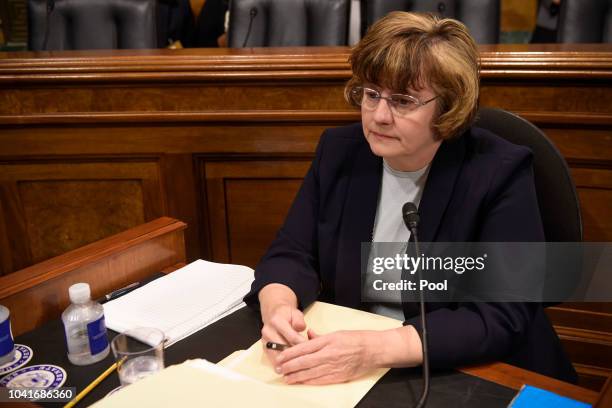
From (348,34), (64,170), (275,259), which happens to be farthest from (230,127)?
(348,34)

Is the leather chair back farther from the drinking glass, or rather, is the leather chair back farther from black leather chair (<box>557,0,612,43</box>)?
black leather chair (<box>557,0,612,43</box>)

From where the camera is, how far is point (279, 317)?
914 mm

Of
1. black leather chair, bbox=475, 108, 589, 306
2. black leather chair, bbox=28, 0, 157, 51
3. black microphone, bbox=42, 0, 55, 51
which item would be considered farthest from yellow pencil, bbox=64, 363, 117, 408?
black microphone, bbox=42, 0, 55, 51

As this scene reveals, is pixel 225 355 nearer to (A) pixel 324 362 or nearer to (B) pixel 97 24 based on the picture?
(A) pixel 324 362

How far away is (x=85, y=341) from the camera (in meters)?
0.89

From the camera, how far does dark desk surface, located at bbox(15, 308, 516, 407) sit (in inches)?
30.6

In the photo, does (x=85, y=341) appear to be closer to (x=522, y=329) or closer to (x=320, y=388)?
(x=320, y=388)

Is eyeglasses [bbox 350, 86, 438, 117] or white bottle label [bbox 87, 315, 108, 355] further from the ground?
eyeglasses [bbox 350, 86, 438, 117]

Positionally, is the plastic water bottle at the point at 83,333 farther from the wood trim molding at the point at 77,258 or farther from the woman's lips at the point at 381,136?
the woman's lips at the point at 381,136

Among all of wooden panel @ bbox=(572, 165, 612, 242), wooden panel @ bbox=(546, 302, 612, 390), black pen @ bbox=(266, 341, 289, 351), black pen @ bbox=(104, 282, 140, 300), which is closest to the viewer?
black pen @ bbox=(266, 341, 289, 351)

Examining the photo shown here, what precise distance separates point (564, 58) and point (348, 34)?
112 centimetres

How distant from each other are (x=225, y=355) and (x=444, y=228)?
1.50 ft

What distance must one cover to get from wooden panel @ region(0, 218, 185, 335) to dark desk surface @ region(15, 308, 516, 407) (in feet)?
0.13

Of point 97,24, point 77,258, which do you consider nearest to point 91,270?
point 77,258
